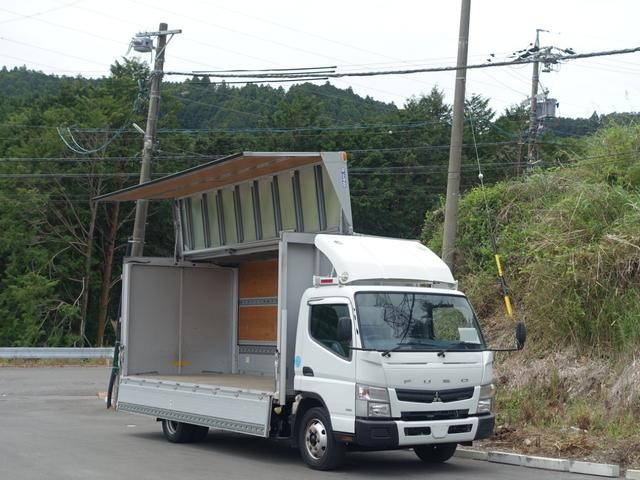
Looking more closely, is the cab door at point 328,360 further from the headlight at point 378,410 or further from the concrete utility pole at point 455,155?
the concrete utility pole at point 455,155

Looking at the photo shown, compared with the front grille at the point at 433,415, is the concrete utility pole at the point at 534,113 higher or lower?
higher

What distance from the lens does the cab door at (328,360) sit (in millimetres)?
11375

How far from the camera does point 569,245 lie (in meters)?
16.7

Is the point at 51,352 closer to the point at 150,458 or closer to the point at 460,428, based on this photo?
the point at 150,458

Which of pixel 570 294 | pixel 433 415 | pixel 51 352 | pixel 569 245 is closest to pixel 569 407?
pixel 570 294

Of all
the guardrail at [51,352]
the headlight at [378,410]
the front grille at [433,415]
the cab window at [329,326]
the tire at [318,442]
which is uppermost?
the cab window at [329,326]

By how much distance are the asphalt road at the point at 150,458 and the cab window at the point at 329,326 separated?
1617 mm

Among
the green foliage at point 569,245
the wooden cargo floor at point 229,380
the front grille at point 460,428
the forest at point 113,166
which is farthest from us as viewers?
the forest at point 113,166

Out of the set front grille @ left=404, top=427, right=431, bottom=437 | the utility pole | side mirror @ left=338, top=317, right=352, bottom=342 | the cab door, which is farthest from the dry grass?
the utility pole

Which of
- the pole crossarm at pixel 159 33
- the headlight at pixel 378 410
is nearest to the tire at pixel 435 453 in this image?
the headlight at pixel 378 410

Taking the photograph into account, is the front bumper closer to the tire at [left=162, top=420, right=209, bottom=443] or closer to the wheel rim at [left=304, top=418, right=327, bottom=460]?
the wheel rim at [left=304, top=418, right=327, bottom=460]

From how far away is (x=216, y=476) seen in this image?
11.4 metres

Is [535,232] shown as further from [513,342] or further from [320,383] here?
[320,383]

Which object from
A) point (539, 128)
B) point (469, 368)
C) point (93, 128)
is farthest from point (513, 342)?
point (93, 128)
